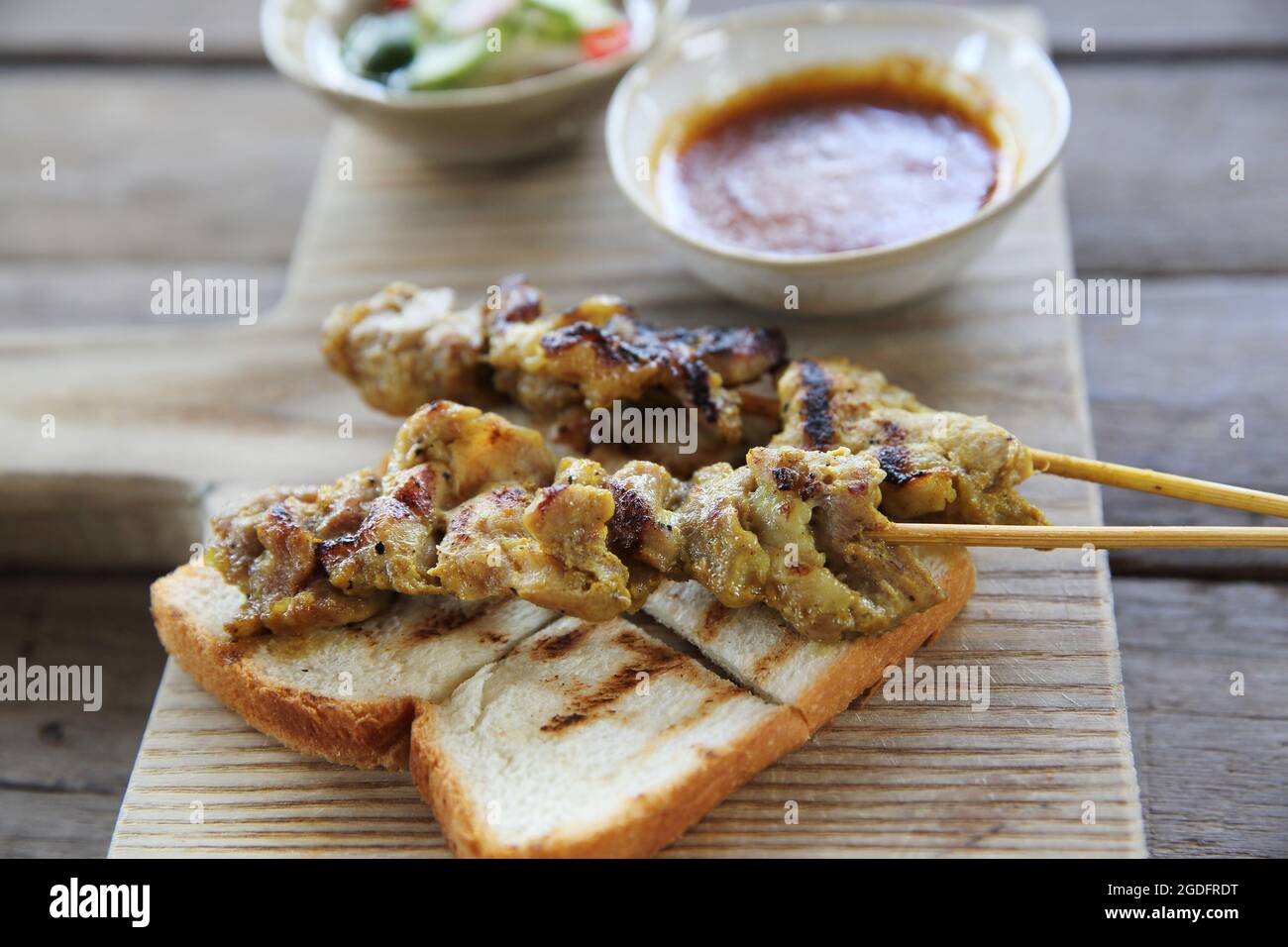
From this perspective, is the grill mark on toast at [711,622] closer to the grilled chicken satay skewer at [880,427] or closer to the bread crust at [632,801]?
the bread crust at [632,801]

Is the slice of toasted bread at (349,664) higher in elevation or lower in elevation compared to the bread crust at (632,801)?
higher

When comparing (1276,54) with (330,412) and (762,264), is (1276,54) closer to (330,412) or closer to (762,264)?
(762,264)

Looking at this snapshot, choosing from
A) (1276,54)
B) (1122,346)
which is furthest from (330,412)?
(1276,54)

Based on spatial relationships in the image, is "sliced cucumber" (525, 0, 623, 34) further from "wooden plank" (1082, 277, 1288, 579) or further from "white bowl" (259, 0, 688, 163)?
"wooden plank" (1082, 277, 1288, 579)

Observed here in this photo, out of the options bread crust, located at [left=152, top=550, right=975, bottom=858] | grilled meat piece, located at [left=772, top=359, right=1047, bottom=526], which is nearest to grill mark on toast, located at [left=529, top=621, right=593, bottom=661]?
bread crust, located at [left=152, top=550, right=975, bottom=858]

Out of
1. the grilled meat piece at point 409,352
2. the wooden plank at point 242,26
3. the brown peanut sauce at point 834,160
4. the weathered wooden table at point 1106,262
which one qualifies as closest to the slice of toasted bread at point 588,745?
the grilled meat piece at point 409,352
